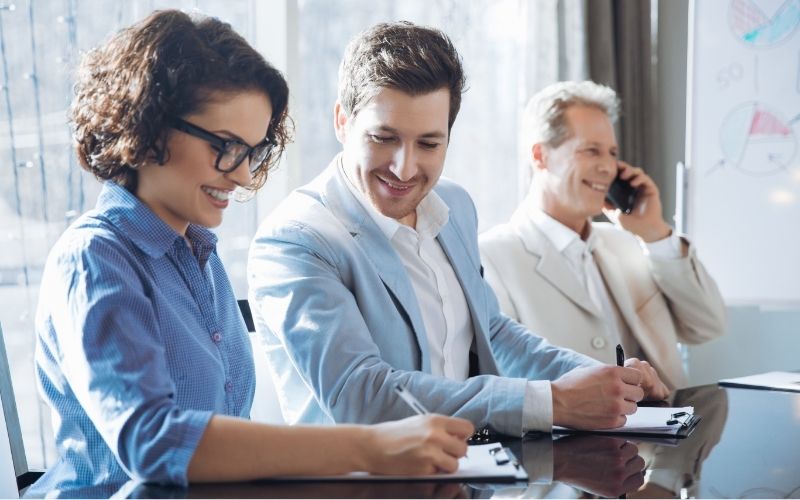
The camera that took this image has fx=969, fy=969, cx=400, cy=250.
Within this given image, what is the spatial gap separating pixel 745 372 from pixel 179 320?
3.09 meters

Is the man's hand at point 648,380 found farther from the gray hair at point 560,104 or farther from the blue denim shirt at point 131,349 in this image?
the gray hair at point 560,104

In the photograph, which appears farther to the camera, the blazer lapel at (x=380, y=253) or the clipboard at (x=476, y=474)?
the blazer lapel at (x=380, y=253)

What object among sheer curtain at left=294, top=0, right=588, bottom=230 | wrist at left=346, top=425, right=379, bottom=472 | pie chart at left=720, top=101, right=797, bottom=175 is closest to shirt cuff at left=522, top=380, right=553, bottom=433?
wrist at left=346, top=425, right=379, bottom=472

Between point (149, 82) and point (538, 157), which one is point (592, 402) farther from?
point (538, 157)

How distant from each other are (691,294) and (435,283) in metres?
1.25

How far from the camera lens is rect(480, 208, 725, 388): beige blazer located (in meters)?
2.68

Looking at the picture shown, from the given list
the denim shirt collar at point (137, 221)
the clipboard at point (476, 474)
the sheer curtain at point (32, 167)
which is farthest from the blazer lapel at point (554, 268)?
the denim shirt collar at point (137, 221)

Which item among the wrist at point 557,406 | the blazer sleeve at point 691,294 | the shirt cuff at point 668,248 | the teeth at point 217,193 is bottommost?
the blazer sleeve at point 691,294

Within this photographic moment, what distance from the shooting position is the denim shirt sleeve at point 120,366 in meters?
1.17

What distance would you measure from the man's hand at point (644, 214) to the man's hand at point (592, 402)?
1452mm

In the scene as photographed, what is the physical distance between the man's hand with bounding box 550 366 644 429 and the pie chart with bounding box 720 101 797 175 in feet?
6.42

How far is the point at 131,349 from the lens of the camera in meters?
1.21

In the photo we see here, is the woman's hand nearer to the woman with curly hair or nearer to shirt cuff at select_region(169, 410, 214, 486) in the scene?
the woman with curly hair

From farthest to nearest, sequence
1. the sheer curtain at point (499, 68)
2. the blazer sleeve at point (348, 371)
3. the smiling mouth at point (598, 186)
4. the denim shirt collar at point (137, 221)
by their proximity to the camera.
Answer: the sheer curtain at point (499, 68), the smiling mouth at point (598, 186), the blazer sleeve at point (348, 371), the denim shirt collar at point (137, 221)
